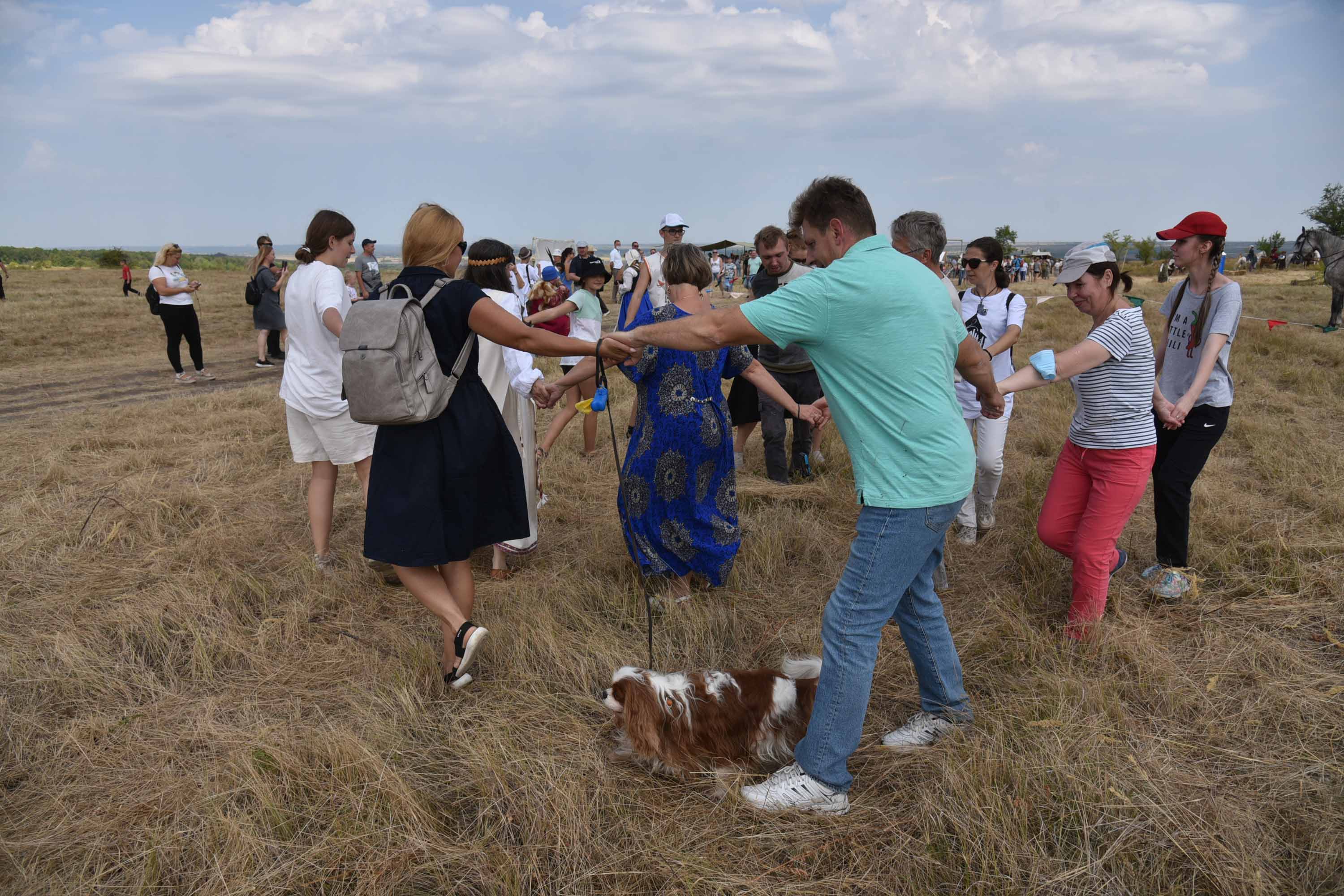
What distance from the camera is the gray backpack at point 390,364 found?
280 cm

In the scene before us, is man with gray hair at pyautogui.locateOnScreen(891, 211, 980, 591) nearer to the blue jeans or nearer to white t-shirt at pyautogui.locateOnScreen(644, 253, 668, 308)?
the blue jeans

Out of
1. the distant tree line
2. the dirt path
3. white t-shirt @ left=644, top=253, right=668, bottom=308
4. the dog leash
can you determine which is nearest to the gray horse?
white t-shirt @ left=644, top=253, right=668, bottom=308

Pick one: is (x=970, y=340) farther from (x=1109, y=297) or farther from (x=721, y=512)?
(x=721, y=512)

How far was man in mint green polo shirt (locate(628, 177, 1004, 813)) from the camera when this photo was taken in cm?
233

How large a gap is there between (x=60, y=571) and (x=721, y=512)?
4.00 m

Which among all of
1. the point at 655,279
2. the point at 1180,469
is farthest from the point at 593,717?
the point at 655,279

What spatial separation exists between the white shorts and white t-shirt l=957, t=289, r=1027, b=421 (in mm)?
3606

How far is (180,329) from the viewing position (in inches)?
450

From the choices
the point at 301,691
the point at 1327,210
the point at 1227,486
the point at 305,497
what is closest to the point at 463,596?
the point at 301,691

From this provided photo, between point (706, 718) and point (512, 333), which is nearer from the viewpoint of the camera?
point (706, 718)

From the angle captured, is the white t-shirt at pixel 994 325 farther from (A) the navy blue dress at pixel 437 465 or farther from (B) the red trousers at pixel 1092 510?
(A) the navy blue dress at pixel 437 465

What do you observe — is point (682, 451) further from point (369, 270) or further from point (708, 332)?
point (369, 270)

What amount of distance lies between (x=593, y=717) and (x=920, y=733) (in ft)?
4.13

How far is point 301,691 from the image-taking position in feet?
11.3
